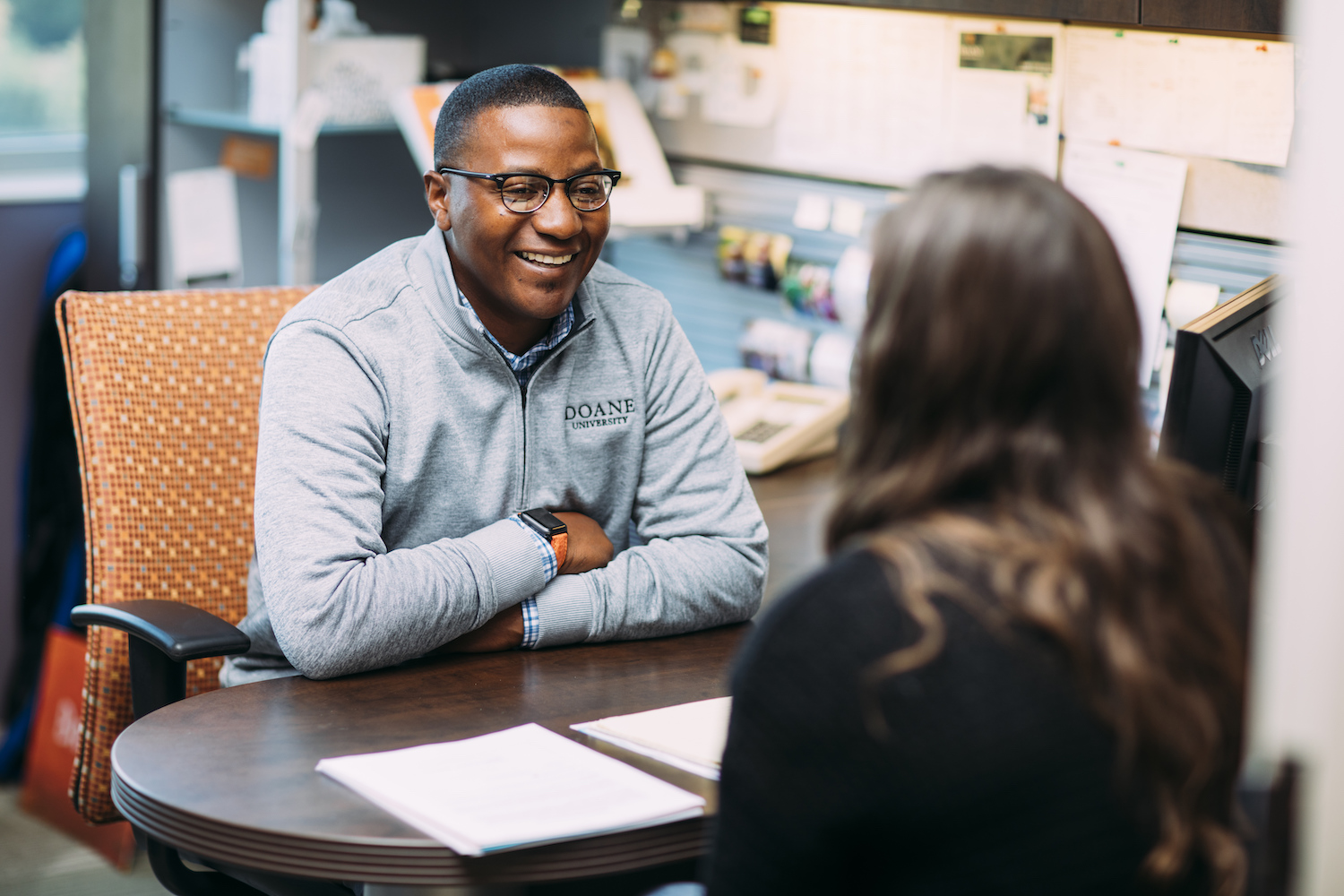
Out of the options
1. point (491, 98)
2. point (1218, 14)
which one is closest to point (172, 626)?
point (491, 98)

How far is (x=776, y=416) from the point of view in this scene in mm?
2576

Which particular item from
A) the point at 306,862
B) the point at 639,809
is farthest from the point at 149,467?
the point at 639,809

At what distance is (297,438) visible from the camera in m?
1.50

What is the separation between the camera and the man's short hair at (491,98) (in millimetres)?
1659

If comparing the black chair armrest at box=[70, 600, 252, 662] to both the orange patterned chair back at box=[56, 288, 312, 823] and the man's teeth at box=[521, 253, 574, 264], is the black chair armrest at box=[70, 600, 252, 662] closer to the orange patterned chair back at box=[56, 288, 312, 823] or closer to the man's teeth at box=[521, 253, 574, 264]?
the orange patterned chair back at box=[56, 288, 312, 823]

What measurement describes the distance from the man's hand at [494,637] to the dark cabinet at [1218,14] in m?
1.12

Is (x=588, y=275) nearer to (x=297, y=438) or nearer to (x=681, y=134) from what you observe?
(x=297, y=438)

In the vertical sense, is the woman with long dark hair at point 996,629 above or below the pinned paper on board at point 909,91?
below

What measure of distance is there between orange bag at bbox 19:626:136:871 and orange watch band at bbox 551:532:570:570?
170 cm

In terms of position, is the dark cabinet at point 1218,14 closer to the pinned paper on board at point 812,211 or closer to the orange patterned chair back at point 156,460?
the pinned paper on board at point 812,211

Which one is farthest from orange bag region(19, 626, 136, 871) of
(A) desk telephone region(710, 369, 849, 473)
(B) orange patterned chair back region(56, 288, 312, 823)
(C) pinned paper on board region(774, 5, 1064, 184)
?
(C) pinned paper on board region(774, 5, 1064, 184)

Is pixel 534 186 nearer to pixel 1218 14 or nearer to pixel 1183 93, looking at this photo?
pixel 1218 14

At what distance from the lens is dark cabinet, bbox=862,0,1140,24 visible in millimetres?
1809

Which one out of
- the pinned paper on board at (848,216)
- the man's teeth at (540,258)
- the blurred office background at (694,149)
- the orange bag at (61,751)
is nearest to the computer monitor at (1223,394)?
the blurred office background at (694,149)
